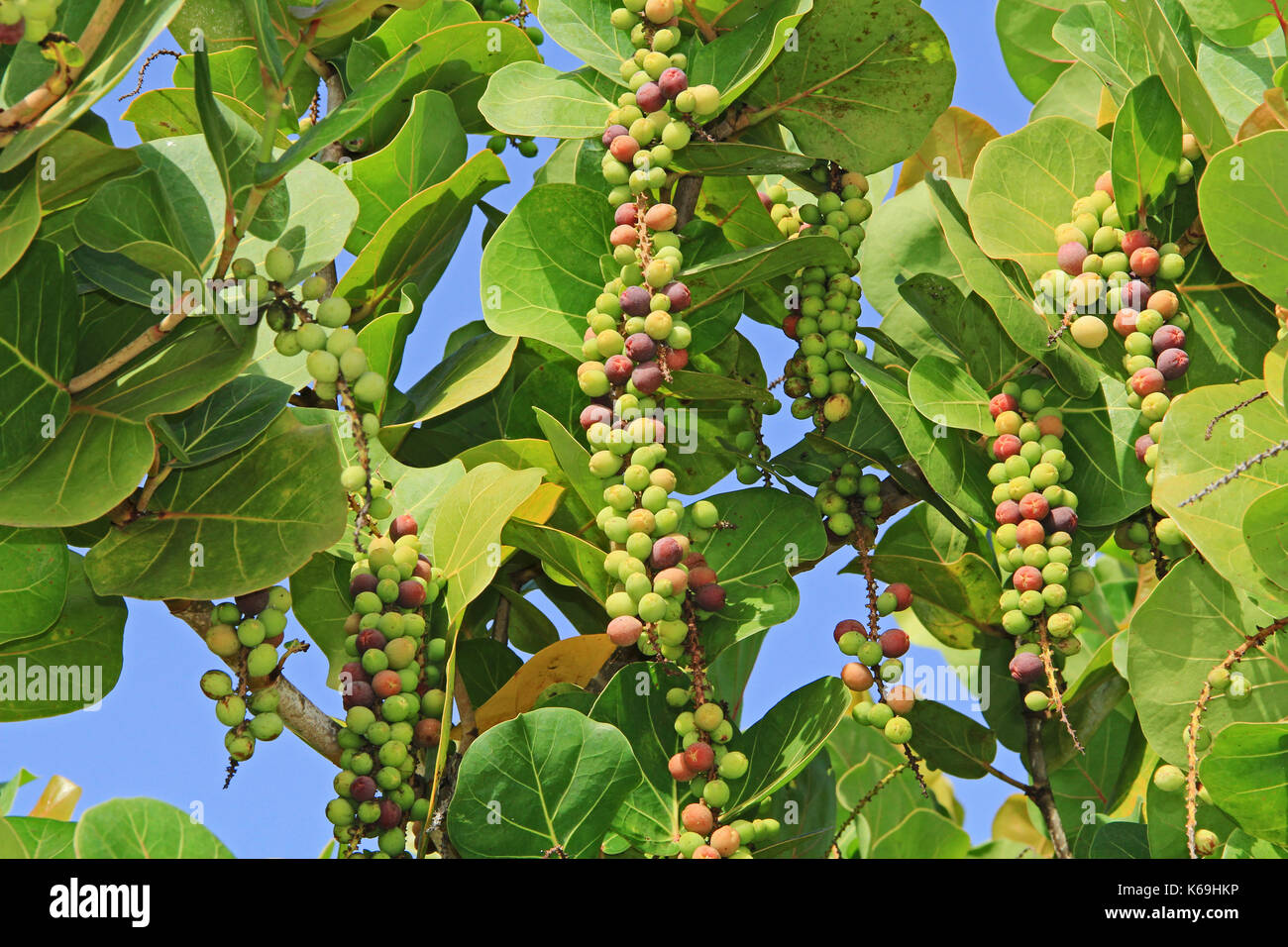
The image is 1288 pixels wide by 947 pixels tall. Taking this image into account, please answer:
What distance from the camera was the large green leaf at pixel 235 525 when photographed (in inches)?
64.9

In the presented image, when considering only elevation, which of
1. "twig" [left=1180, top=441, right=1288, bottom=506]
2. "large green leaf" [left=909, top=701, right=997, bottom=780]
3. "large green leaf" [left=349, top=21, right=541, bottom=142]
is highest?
"large green leaf" [left=349, top=21, right=541, bottom=142]

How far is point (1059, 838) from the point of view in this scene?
5.88 ft

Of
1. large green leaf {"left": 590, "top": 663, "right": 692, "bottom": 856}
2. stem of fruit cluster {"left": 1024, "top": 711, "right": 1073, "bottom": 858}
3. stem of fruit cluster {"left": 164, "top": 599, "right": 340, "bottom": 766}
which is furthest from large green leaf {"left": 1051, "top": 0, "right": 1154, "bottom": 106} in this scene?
Answer: stem of fruit cluster {"left": 164, "top": 599, "right": 340, "bottom": 766}

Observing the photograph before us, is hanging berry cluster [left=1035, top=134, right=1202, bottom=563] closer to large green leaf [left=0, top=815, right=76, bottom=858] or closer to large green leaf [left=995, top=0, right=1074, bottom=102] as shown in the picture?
large green leaf [left=995, top=0, right=1074, bottom=102]

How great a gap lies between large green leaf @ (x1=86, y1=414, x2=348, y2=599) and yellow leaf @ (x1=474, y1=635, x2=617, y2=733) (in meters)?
0.37

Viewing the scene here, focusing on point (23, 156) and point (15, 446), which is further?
point (15, 446)

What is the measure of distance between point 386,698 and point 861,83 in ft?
3.79

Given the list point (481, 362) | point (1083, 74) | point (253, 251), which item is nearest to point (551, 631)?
point (481, 362)

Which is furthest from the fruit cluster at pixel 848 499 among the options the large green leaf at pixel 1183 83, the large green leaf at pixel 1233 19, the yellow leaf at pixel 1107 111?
the large green leaf at pixel 1233 19

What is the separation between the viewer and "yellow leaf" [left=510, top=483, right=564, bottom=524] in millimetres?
1814

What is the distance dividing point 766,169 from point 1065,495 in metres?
0.64

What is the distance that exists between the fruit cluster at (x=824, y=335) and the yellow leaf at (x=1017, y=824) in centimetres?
122
